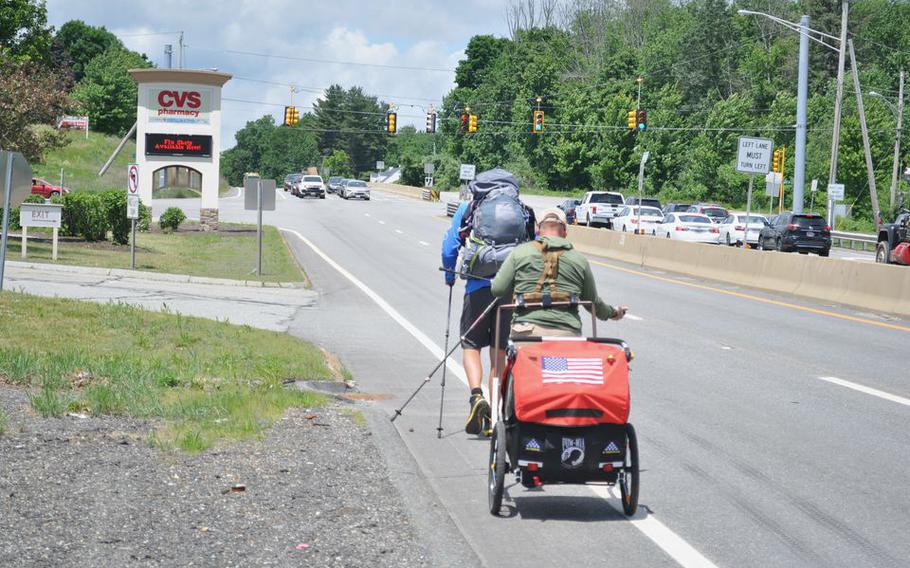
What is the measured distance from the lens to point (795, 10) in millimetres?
110812

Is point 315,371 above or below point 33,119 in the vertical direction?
below

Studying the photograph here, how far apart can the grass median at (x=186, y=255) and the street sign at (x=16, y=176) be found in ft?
26.4

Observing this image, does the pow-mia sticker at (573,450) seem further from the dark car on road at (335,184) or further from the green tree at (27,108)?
the dark car on road at (335,184)

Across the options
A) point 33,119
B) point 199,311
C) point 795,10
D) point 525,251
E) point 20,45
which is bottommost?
point 199,311

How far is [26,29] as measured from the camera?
58.9m

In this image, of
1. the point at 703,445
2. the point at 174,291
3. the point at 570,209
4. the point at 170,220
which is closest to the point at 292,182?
the point at 570,209

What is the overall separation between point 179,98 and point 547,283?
38625 mm

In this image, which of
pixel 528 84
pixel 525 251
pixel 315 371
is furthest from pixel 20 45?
pixel 528 84

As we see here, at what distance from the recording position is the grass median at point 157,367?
30.3ft

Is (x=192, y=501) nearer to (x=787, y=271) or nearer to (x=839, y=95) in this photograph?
(x=787, y=271)

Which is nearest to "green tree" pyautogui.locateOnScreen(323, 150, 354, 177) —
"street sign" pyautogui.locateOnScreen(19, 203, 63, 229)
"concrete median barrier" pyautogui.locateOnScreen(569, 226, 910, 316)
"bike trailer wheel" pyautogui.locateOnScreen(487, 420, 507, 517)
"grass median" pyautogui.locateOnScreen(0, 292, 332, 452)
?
"concrete median barrier" pyautogui.locateOnScreen(569, 226, 910, 316)

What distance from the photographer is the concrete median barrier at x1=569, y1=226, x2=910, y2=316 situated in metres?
22.0

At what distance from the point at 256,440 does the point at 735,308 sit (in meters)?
14.7

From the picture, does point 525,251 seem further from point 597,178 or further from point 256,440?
point 597,178
